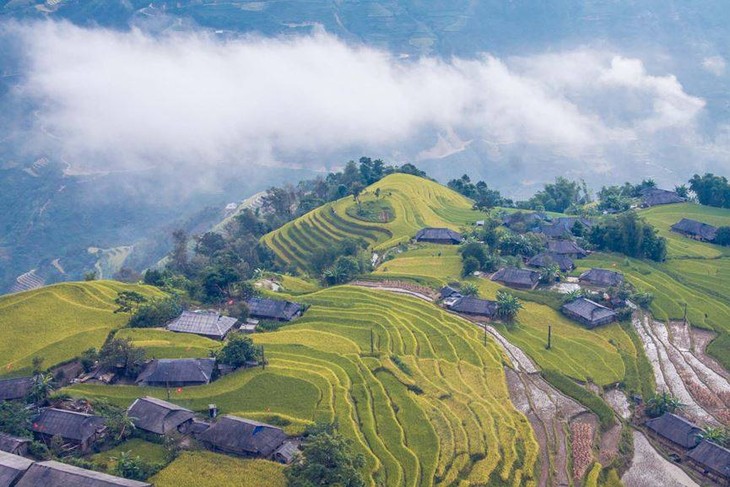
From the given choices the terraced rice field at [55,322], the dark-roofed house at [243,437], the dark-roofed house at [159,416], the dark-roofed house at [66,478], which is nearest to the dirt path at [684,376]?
Result: the dark-roofed house at [243,437]

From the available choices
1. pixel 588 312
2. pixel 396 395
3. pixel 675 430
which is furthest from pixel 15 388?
pixel 588 312

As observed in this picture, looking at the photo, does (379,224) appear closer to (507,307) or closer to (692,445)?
(507,307)

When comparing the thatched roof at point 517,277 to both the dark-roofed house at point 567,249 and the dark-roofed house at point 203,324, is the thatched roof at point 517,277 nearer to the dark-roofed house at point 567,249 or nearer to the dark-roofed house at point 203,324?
the dark-roofed house at point 567,249

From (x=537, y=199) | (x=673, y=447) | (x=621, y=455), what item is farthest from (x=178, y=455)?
(x=537, y=199)

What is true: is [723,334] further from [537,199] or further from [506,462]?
[537,199]

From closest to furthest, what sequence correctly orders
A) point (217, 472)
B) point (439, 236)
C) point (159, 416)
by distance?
1. point (217, 472)
2. point (159, 416)
3. point (439, 236)

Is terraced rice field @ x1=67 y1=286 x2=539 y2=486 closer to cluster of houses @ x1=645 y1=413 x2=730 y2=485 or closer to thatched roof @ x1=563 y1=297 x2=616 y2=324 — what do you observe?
cluster of houses @ x1=645 y1=413 x2=730 y2=485
